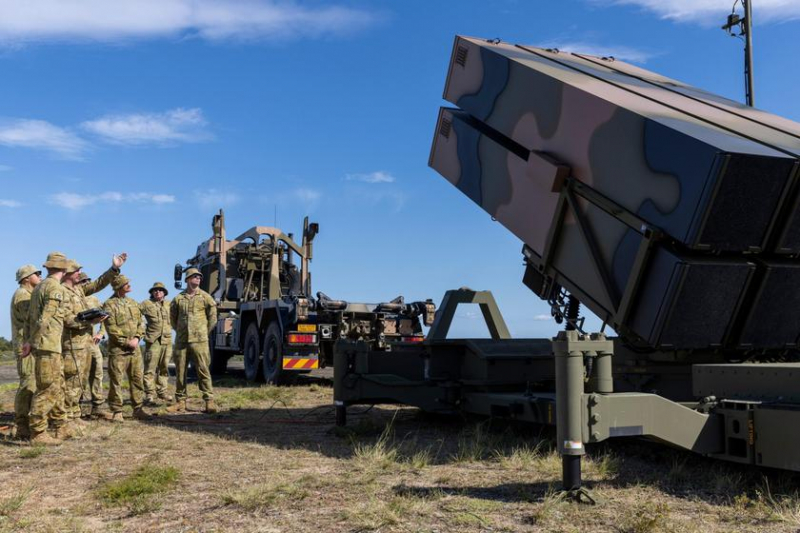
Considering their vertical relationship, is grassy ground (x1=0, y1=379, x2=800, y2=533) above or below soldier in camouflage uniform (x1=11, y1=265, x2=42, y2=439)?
below

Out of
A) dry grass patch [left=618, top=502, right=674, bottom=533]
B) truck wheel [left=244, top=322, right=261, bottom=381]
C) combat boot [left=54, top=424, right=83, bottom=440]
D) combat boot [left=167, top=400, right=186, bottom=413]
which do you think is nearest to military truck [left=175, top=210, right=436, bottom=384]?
truck wheel [left=244, top=322, right=261, bottom=381]

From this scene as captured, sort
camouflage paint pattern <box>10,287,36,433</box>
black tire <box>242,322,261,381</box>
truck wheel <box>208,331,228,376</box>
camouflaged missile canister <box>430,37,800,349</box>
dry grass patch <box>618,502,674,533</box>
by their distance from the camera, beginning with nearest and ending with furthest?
dry grass patch <box>618,502,674,533</box>, camouflaged missile canister <box>430,37,800,349</box>, camouflage paint pattern <box>10,287,36,433</box>, black tire <box>242,322,261,381</box>, truck wheel <box>208,331,228,376</box>

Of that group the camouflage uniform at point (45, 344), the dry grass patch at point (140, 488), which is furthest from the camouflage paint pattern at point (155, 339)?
the dry grass patch at point (140, 488)

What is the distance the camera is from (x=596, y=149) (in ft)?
18.1

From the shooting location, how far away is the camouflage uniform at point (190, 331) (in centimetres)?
969

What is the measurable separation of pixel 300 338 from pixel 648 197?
8.18m

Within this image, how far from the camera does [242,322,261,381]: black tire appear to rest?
13562mm

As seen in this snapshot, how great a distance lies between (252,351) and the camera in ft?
45.4

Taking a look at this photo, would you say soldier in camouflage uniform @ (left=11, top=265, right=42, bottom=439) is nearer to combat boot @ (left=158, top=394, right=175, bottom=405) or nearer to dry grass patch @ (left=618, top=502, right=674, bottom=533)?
combat boot @ (left=158, top=394, right=175, bottom=405)

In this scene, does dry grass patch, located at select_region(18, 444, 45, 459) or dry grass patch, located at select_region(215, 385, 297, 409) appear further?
dry grass patch, located at select_region(215, 385, 297, 409)

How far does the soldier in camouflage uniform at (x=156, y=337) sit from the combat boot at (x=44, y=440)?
3.46 meters

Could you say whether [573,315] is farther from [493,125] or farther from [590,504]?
[590,504]

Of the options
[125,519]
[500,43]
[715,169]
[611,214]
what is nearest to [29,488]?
[125,519]

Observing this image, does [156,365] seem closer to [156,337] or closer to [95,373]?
[156,337]
